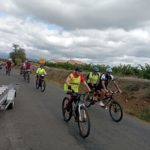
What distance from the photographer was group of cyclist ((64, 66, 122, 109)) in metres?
9.21

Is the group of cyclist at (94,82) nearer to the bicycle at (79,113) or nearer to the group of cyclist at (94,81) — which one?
the group of cyclist at (94,81)

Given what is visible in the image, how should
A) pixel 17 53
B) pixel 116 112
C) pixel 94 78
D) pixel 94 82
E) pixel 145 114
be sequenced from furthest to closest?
pixel 17 53, pixel 94 78, pixel 94 82, pixel 145 114, pixel 116 112

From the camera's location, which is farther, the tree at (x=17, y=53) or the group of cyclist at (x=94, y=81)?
the tree at (x=17, y=53)

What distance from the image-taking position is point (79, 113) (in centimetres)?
819

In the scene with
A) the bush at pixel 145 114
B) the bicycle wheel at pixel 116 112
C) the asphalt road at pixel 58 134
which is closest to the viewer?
the asphalt road at pixel 58 134

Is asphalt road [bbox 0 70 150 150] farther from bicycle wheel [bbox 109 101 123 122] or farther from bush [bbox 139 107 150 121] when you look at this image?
bush [bbox 139 107 150 121]

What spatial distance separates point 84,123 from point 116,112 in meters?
3.12

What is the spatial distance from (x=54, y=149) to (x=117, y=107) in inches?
188

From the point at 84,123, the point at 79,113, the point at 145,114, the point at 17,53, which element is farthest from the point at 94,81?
the point at 17,53

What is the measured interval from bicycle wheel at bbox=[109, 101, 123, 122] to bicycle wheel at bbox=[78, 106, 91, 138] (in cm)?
274

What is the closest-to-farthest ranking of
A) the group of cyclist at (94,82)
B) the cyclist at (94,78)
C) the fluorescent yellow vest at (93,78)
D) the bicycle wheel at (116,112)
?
the group of cyclist at (94,82), the bicycle wheel at (116,112), the cyclist at (94,78), the fluorescent yellow vest at (93,78)

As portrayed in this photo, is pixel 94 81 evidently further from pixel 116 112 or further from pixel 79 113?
pixel 79 113

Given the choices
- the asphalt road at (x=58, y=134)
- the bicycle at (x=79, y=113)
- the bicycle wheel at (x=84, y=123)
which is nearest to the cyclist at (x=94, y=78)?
the asphalt road at (x=58, y=134)

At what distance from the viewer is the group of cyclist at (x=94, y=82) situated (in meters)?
9.21
